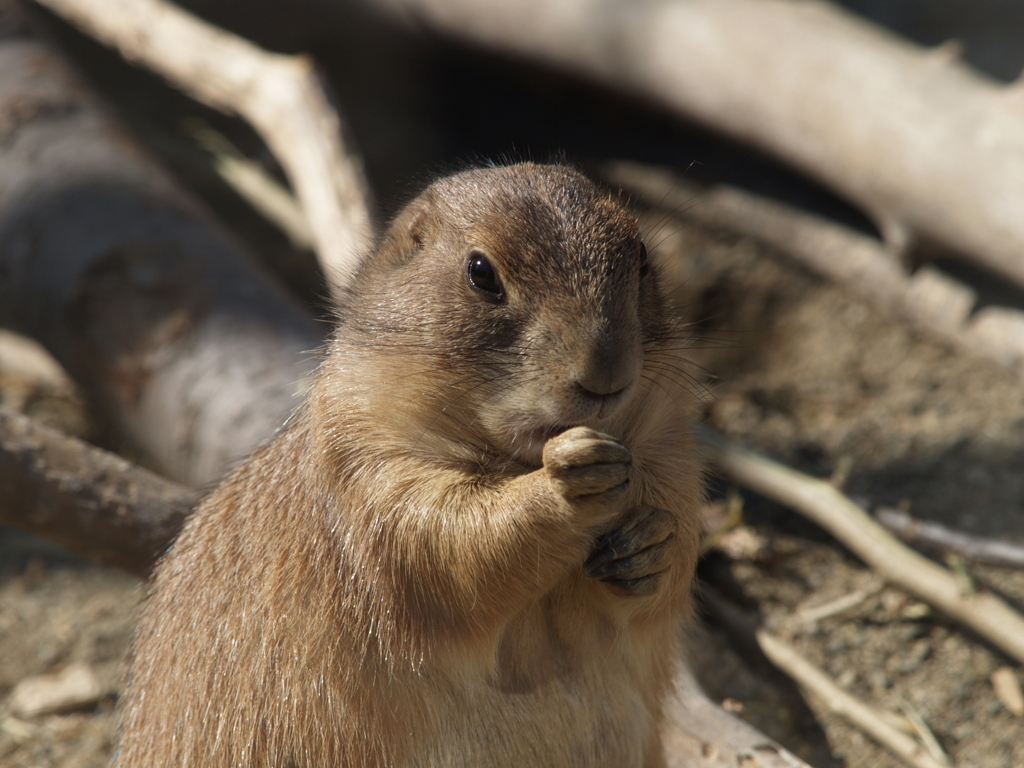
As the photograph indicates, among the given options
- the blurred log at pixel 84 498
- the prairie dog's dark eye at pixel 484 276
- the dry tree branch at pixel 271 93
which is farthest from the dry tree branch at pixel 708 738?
the dry tree branch at pixel 271 93

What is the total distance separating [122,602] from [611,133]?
4.99 m

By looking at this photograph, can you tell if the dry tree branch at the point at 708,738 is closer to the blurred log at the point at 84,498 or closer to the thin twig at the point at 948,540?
the thin twig at the point at 948,540

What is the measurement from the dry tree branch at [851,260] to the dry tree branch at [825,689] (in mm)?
2465

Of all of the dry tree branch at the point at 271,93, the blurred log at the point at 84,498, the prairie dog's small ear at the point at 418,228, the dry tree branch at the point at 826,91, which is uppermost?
the dry tree branch at the point at 826,91

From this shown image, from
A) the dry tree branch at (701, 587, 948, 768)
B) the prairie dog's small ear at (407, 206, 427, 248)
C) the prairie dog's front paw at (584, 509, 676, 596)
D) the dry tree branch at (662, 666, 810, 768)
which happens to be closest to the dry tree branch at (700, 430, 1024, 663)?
the dry tree branch at (701, 587, 948, 768)

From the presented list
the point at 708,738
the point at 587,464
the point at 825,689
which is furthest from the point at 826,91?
the point at 587,464

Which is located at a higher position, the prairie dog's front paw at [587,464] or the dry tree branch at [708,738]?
the prairie dog's front paw at [587,464]

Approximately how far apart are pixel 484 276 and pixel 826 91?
163 inches

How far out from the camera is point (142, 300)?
5.06 meters

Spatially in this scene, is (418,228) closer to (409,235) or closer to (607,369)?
(409,235)

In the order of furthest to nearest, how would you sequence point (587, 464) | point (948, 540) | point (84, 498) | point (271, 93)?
point (271, 93), point (948, 540), point (84, 498), point (587, 464)

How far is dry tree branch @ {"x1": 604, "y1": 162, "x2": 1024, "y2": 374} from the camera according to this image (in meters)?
5.89

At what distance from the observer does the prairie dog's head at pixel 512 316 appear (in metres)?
2.52

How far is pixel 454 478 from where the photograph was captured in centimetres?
276
